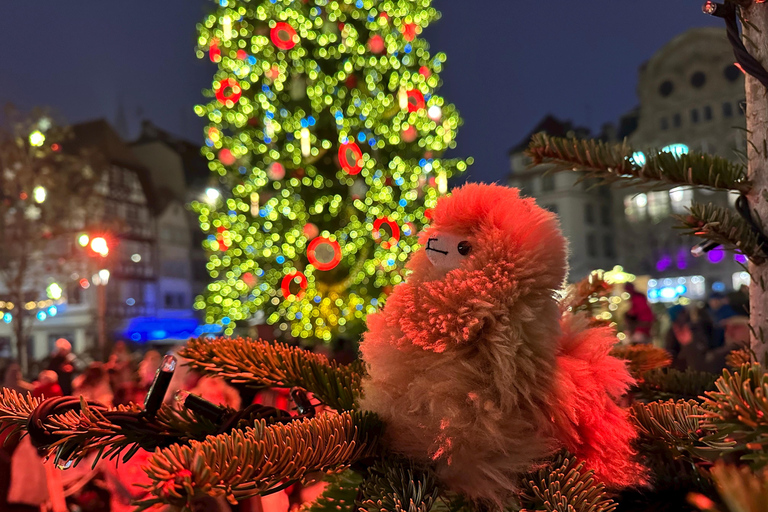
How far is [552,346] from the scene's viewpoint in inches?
41.6

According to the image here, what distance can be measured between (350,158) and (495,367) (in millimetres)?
10458

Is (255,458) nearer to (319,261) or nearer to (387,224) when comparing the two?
(319,261)

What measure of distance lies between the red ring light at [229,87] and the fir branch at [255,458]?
1202 cm

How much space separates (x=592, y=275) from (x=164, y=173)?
37714mm

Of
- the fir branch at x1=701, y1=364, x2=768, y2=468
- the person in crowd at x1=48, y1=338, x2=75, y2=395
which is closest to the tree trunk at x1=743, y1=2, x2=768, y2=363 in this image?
the fir branch at x1=701, y1=364, x2=768, y2=468

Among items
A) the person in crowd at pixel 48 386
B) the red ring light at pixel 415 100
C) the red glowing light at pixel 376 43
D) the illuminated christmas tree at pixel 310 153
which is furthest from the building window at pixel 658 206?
the person in crowd at pixel 48 386

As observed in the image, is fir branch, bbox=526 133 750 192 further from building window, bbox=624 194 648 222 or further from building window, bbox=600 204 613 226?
building window, bbox=600 204 613 226

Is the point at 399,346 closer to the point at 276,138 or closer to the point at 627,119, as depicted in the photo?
the point at 276,138

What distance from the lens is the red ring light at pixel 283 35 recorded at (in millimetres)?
11211

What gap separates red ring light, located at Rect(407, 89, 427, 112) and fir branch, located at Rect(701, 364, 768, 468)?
12441 millimetres

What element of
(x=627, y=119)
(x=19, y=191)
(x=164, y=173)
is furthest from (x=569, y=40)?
(x=19, y=191)

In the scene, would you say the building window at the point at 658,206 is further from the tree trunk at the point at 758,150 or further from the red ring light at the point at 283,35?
the tree trunk at the point at 758,150

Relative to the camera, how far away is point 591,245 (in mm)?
43562

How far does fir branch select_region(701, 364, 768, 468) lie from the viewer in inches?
21.0
